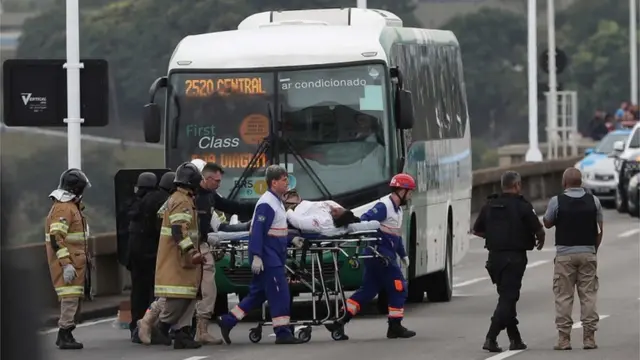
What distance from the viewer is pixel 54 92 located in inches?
700

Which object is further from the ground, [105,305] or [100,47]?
[100,47]

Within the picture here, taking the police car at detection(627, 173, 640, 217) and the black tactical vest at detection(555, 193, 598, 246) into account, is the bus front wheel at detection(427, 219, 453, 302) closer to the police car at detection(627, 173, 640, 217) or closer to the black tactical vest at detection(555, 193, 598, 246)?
the black tactical vest at detection(555, 193, 598, 246)

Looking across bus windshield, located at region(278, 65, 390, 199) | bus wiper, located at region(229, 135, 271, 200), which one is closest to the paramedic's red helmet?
bus windshield, located at region(278, 65, 390, 199)

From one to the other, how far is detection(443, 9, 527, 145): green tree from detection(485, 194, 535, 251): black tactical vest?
71716 mm

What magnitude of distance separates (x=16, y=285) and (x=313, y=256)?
11.9 m

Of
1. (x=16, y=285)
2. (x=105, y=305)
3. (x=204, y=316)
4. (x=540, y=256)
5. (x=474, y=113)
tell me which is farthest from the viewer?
(x=474, y=113)

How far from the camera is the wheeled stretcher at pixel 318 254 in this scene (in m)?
14.3

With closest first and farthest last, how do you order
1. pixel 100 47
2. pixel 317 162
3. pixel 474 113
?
pixel 317 162 → pixel 100 47 → pixel 474 113

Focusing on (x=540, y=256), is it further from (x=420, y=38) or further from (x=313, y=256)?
(x=313, y=256)

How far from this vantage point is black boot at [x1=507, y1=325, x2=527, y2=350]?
13.4 meters

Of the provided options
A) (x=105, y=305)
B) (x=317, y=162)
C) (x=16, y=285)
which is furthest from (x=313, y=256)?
(x=16, y=285)

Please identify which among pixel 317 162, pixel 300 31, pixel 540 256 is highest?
pixel 300 31

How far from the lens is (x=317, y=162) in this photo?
1683cm

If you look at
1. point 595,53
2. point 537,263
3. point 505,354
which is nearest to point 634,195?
point 537,263
